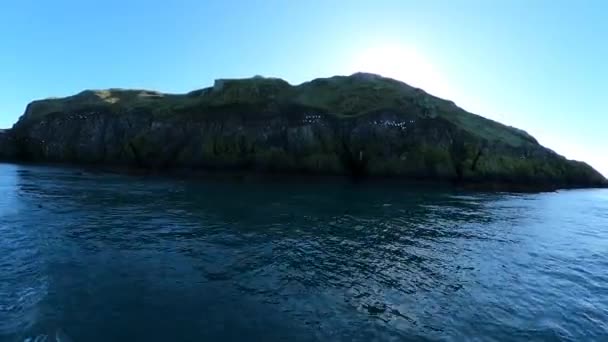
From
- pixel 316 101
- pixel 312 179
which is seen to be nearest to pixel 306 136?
pixel 312 179

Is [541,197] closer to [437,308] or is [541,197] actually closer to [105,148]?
[437,308]

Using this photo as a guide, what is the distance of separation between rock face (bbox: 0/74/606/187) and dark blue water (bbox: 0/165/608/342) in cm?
2737

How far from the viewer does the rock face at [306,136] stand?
53.0 meters

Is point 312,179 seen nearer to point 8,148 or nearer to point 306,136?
point 306,136

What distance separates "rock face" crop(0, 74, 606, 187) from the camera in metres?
53.0

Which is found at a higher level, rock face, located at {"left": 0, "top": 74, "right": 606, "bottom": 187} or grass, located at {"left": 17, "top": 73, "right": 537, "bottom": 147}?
grass, located at {"left": 17, "top": 73, "right": 537, "bottom": 147}

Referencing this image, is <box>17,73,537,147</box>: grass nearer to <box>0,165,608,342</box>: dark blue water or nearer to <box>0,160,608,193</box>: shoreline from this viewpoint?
<box>0,160,608,193</box>: shoreline

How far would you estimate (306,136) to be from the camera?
55.6m

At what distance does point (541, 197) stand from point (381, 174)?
68.5 feet

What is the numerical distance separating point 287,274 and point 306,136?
144 ft

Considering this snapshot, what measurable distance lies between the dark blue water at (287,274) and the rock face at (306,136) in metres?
27.4

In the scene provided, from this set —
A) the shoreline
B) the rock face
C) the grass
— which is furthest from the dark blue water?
the grass

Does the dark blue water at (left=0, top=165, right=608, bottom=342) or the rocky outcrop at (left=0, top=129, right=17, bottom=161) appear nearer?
the dark blue water at (left=0, top=165, right=608, bottom=342)

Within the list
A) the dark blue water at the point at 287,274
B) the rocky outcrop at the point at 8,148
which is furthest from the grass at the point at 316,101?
the dark blue water at the point at 287,274
